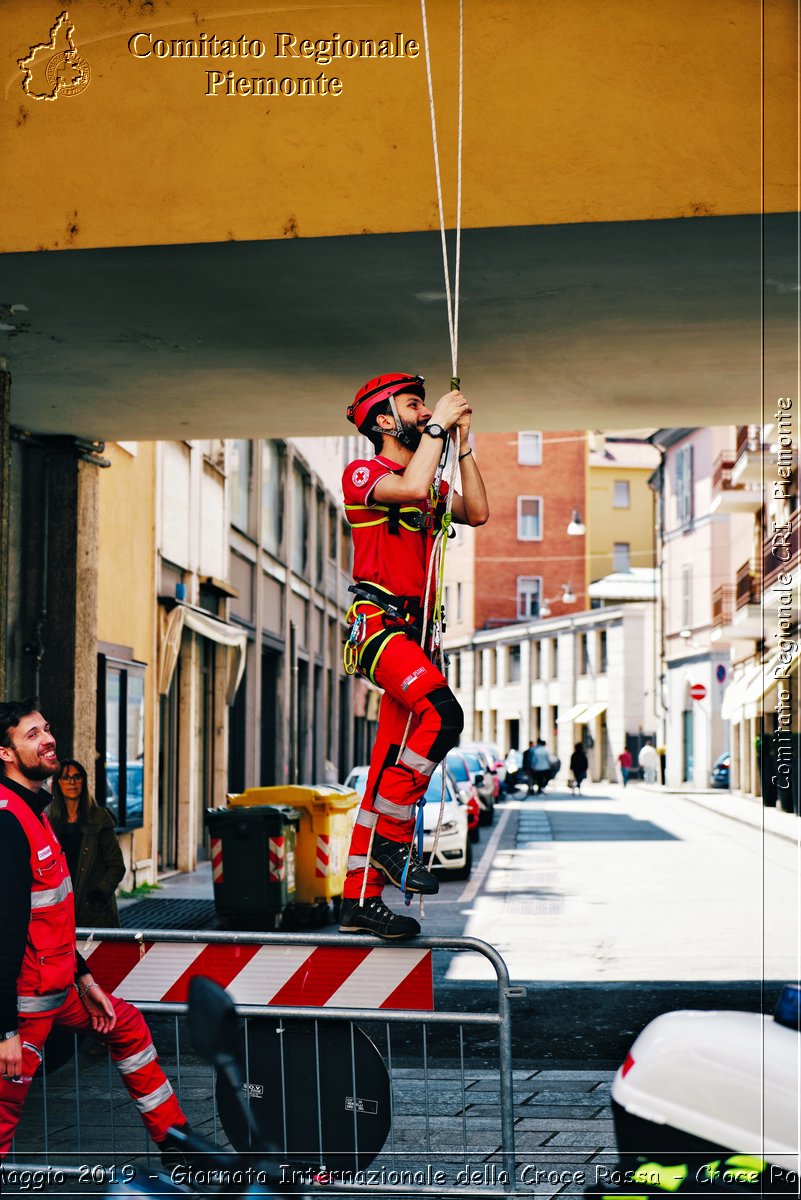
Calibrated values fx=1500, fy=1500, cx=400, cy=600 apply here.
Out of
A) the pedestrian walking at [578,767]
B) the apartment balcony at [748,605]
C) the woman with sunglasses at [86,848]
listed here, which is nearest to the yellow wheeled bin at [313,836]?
the woman with sunglasses at [86,848]

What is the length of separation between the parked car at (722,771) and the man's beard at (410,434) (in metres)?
48.2

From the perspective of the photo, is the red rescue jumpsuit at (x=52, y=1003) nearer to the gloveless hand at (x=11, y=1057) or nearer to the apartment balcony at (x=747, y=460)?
the gloveless hand at (x=11, y=1057)

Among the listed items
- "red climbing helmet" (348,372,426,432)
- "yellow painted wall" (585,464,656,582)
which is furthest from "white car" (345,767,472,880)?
"yellow painted wall" (585,464,656,582)

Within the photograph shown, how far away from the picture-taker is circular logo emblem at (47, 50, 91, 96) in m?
6.93

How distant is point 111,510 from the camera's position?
16.0 metres

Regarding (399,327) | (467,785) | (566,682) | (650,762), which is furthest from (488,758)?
(399,327)

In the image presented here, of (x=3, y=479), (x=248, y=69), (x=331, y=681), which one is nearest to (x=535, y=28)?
(x=248, y=69)

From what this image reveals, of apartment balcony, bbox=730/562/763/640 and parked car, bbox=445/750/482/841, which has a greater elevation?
apartment balcony, bbox=730/562/763/640

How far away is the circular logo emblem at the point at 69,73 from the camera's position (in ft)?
22.7

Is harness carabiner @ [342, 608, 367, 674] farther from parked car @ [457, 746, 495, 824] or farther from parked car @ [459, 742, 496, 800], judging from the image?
parked car @ [459, 742, 496, 800]

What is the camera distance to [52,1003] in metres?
4.92

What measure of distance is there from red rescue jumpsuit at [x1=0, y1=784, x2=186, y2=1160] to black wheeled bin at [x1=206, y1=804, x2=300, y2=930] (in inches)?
330

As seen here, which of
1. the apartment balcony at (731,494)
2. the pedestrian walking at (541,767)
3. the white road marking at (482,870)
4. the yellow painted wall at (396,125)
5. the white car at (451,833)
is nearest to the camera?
the yellow painted wall at (396,125)

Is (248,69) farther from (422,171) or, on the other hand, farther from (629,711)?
(629,711)
